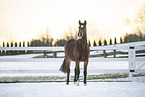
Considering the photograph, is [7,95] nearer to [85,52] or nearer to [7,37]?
[85,52]

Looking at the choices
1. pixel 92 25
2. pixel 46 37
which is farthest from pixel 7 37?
pixel 92 25

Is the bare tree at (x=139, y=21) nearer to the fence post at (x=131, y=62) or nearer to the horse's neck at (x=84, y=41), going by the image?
the fence post at (x=131, y=62)

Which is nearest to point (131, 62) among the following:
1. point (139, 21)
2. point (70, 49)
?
point (70, 49)

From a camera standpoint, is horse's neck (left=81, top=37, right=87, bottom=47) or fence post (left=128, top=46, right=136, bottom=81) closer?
horse's neck (left=81, top=37, right=87, bottom=47)

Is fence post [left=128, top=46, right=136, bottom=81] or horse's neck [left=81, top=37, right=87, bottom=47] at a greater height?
horse's neck [left=81, top=37, right=87, bottom=47]

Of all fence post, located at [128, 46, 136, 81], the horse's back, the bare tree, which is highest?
the bare tree

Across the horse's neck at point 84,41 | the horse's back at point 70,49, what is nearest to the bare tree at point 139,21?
the horse's back at point 70,49

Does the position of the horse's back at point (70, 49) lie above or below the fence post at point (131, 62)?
above

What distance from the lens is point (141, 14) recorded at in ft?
88.5

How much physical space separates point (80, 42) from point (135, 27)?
2312 cm

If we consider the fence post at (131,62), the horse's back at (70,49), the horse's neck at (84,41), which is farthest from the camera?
the fence post at (131,62)

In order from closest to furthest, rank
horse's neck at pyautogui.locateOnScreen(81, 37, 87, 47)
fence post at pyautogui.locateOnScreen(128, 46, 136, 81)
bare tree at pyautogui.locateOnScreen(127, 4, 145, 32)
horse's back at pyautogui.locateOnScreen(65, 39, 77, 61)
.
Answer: horse's neck at pyautogui.locateOnScreen(81, 37, 87, 47), horse's back at pyautogui.locateOnScreen(65, 39, 77, 61), fence post at pyautogui.locateOnScreen(128, 46, 136, 81), bare tree at pyautogui.locateOnScreen(127, 4, 145, 32)

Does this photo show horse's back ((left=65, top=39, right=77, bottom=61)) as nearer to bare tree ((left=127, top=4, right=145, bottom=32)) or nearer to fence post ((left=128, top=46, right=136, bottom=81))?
fence post ((left=128, top=46, right=136, bottom=81))

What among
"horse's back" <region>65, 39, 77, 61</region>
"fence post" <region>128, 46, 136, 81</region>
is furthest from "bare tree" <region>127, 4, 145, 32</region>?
"horse's back" <region>65, 39, 77, 61</region>
